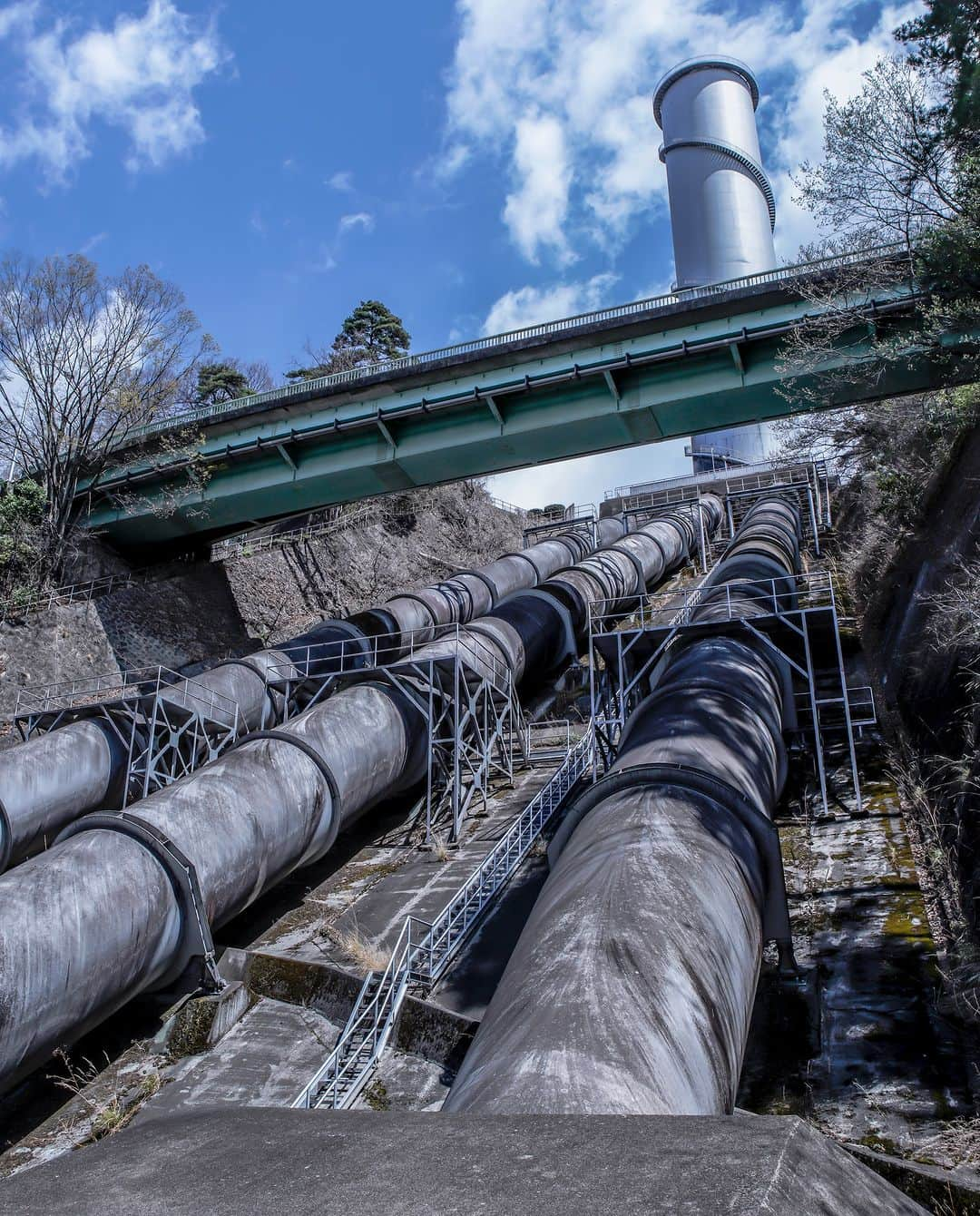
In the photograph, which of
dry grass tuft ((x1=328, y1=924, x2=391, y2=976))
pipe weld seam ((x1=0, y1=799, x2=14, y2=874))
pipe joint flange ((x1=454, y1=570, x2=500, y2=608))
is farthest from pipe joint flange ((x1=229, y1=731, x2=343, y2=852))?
pipe joint flange ((x1=454, y1=570, x2=500, y2=608))

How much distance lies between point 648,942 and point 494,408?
65.7ft

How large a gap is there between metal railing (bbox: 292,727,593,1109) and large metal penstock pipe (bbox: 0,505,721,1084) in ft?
7.21

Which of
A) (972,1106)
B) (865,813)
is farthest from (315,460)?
(972,1106)

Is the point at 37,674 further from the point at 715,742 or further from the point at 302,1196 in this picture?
the point at 302,1196

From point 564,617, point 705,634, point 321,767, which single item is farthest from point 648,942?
point 564,617

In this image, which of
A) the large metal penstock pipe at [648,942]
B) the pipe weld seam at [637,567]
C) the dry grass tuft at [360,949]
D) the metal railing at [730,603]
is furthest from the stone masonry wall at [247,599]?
the large metal penstock pipe at [648,942]

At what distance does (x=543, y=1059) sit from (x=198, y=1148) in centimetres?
244

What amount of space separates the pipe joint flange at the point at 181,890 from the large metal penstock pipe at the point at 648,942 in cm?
473

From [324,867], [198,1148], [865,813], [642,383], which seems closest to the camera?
[198,1148]

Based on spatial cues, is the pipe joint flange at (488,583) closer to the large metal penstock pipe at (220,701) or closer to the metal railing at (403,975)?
the large metal penstock pipe at (220,701)

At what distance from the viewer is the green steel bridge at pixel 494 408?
70.8 ft

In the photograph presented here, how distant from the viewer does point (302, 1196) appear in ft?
5.64

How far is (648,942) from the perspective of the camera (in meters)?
5.31

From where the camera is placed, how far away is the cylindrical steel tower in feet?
201
